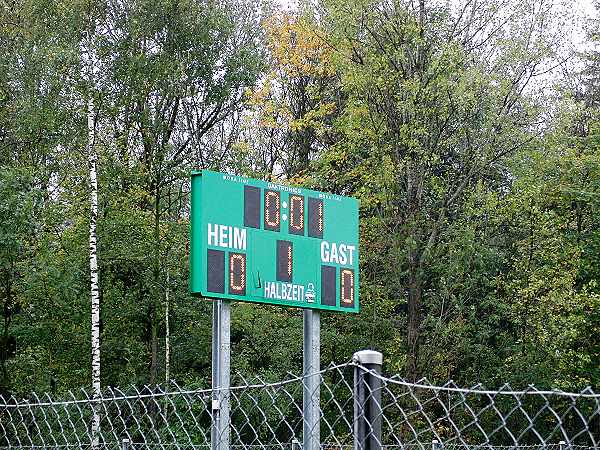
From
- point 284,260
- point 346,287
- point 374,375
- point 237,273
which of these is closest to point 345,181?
point 346,287

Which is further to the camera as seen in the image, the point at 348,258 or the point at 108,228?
the point at 108,228

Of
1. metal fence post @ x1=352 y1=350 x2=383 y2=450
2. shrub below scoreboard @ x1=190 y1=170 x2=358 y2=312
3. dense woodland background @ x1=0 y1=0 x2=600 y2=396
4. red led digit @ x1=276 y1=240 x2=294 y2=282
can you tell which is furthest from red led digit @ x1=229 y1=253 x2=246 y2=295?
dense woodland background @ x1=0 y1=0 x2=600 y2=396

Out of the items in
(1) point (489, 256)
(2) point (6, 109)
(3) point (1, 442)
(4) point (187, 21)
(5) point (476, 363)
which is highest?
(4) point (187, 21)

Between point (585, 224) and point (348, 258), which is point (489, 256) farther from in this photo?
point (348, 258)

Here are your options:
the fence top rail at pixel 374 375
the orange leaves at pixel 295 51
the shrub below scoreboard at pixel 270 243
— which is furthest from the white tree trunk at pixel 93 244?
→ the fence top rail at pixel 374 375

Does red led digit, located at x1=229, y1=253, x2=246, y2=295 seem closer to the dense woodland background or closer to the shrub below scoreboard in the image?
the shrub below scoreboard

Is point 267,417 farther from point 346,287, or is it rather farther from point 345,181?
point 345,181

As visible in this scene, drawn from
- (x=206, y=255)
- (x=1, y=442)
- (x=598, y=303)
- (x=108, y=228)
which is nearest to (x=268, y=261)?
(x=206, y=255)

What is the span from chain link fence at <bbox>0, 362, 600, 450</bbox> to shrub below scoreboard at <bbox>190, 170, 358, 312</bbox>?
855mm

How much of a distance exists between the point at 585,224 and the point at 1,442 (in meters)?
13.2

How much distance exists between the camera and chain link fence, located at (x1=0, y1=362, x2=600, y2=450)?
11.0ft

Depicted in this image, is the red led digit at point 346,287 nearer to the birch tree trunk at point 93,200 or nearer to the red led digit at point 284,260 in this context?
the red led digit at point 284,260

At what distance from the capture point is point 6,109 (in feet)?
66.9

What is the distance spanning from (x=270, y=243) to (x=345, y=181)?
43.4 ft
